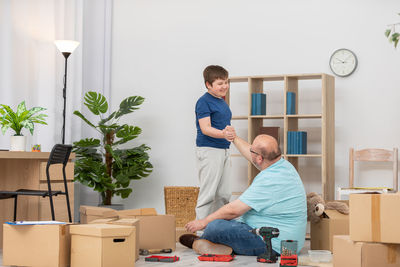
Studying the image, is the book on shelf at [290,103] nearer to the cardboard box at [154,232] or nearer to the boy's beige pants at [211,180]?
the boy's beige pants at [211,180]

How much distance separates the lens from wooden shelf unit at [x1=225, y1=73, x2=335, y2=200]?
5.26m

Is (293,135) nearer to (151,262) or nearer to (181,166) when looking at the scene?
(181,166)

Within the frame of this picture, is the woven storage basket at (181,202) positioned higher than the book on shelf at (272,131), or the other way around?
the book on shelf at (272,131)

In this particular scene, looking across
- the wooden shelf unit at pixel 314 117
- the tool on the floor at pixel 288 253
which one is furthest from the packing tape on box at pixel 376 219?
the wooden shelf unit at pixel 314 117

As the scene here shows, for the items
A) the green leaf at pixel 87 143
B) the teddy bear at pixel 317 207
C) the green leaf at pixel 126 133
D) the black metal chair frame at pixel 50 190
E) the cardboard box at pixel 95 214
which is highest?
the green leaf at pixel 126 133

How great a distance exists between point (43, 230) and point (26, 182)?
112cm

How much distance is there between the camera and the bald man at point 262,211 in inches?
140

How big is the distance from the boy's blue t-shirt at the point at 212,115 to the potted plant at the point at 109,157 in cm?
178

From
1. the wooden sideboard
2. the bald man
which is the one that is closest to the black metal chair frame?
the wooden sideboard

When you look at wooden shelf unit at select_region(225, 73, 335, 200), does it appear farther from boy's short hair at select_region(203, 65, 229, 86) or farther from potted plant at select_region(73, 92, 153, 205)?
boy's short hair at select_region(203, 65, 229, 86)

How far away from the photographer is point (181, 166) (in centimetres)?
638

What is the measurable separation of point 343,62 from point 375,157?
3.23 ft

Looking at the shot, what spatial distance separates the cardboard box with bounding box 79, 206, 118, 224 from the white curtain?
162cm

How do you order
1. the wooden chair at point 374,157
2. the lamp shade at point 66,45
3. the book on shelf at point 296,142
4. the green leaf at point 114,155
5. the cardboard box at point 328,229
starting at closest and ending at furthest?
the cardboard box at point 328,229, the wooden chair at point 374,157, the book on shelf at point 296,142, the lamp shade at point 66,45, the green leaf at point 114,155
